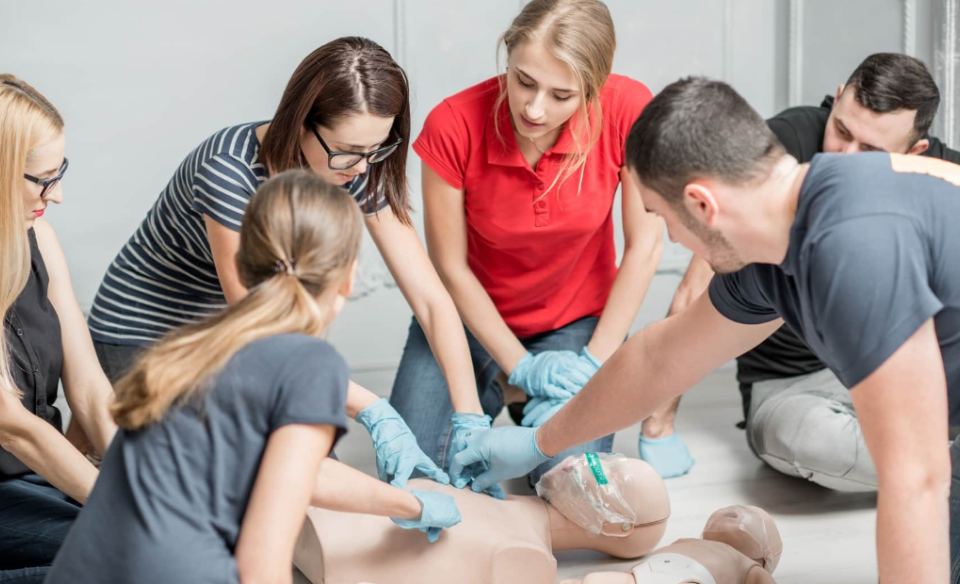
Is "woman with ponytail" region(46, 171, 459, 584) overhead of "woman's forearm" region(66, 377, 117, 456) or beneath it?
overhead

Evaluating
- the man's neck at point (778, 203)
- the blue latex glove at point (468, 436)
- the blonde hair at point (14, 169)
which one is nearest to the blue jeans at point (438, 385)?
the blue latex glove at point (468, 436)

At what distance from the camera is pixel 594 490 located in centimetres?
176

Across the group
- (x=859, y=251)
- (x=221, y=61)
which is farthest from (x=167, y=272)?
(x=859, y=251)

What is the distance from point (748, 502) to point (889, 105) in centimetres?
91

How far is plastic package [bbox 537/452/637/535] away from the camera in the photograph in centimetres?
176

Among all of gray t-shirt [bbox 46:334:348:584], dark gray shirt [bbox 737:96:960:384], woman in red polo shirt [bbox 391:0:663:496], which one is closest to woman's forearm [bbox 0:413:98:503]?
gray t-shirt [bbox 46:334:348:584]

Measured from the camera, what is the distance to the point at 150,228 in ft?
6.24

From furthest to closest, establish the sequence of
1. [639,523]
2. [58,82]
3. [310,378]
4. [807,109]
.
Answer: [58,82], [807,109], [639,523], [310,378]

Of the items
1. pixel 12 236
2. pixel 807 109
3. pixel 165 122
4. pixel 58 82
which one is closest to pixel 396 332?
pixel 165 122

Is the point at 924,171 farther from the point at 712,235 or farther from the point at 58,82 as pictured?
the point at 58,82

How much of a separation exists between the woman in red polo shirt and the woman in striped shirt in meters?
0.17

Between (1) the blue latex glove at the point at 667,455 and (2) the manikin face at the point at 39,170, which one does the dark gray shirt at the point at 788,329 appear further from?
(2) the manikin face at the point at 39,170

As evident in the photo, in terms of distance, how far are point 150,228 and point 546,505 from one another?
0.95m

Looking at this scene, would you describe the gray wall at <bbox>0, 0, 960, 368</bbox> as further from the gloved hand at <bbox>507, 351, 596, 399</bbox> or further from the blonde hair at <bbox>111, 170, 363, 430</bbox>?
the blonde hair at <bbox>111, 170, 363, 430</bbox>
